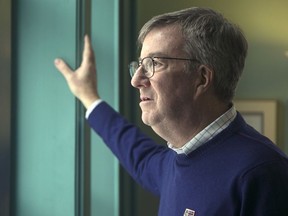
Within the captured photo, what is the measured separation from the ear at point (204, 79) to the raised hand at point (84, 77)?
61 centimetres

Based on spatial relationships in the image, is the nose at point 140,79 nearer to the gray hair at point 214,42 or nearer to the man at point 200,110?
the man at point 200,110

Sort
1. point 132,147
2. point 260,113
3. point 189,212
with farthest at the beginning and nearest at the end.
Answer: point 260,113
point 132,147
point 189,212

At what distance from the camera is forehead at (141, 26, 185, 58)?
1279 millimetres

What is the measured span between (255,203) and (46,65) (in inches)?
36.8

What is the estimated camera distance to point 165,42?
1.29 metres

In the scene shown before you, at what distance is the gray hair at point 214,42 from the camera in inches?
49.2

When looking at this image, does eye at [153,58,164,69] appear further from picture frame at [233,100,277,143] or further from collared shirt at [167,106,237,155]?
picture frame at [233,100,277,143]

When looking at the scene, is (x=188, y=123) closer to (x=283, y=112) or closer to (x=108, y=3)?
(x=108, y=3)

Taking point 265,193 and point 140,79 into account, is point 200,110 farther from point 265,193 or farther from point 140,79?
point 265,193

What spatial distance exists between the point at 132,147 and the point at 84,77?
0.31 meters

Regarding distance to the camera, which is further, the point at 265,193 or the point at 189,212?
the point at 189,212

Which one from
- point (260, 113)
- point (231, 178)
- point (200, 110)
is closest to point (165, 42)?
point (200, 110)

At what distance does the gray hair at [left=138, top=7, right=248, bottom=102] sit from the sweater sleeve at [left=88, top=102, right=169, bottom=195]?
44cm

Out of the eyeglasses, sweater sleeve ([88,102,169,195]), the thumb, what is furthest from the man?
the thumb
